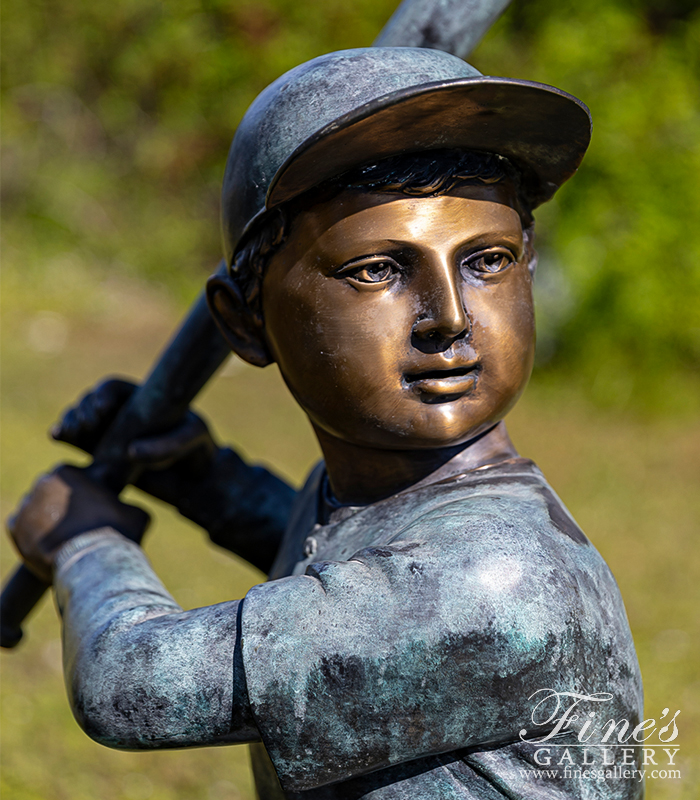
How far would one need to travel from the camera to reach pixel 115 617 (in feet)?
4.85

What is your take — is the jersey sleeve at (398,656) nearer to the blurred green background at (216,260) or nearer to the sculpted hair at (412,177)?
the sculpted hair at (412,177)

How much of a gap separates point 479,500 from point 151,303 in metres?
9.44

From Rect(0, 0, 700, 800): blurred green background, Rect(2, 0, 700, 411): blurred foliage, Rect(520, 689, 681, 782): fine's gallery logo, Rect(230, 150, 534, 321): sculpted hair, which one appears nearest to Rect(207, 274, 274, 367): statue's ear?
Rect(230, 150, 534, 321): sculpted hair

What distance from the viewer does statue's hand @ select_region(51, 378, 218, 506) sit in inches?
80.8

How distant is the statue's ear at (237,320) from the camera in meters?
1.70

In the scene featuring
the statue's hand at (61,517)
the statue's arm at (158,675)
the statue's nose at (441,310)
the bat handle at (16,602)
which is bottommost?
the bat handle at (16,602)

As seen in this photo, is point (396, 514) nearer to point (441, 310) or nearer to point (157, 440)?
point (441, 310)

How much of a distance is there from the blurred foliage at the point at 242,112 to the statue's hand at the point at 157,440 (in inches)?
249

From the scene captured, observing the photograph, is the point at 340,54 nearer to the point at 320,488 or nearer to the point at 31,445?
the point at 320,488

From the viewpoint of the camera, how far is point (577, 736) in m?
1.36

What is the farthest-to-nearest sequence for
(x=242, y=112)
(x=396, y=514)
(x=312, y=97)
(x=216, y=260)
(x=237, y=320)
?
(x=216, y=260) → (x=242, y=112) → (x=237, y=320) → (x=396, y=514) → (x=312, y=97)

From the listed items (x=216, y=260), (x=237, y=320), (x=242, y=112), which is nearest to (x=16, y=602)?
(x=237, y=320)

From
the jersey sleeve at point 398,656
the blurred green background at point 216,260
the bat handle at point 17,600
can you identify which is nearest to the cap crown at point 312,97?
the jersey sleeve at point 398,656

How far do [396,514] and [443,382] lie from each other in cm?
24
